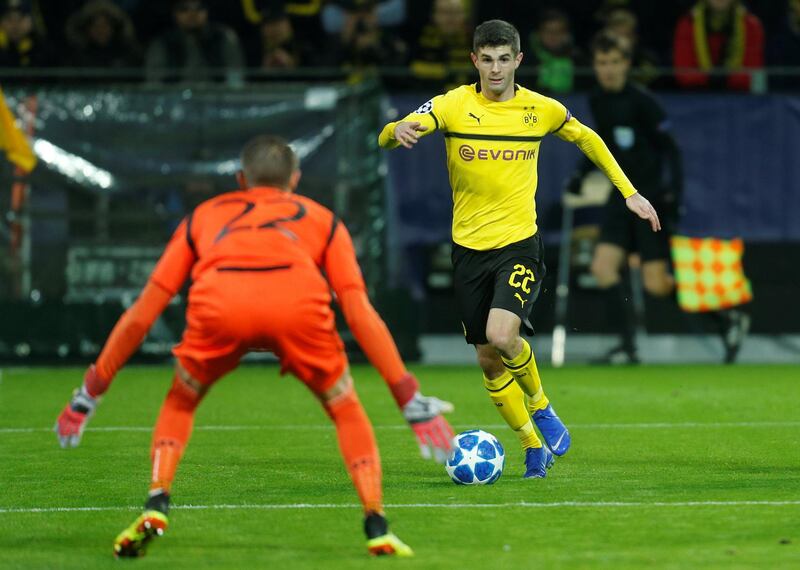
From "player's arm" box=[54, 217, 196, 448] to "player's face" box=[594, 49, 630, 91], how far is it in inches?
353

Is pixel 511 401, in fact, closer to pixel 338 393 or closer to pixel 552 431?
pixel 552 431

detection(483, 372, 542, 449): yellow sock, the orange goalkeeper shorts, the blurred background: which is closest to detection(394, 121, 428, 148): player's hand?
detection(483, 372, 542, 449): yellow sock

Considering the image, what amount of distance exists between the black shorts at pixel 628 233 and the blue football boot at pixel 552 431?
22.0ft

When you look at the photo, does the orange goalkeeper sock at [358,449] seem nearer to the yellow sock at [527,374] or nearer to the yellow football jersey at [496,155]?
the yellow sock at [527,374]

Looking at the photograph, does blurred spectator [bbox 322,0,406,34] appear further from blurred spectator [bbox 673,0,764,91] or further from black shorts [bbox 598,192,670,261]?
black shorts [bbox 598,192,670,261]

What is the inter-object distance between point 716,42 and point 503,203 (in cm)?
922

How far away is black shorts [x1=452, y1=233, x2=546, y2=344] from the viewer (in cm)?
841

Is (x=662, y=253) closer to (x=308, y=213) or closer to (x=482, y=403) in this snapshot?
(x=482, y=403)

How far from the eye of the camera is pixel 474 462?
8.05 metres

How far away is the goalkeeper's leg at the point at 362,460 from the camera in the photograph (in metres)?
5.96

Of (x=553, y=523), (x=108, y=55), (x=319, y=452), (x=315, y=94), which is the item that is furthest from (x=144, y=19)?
(x=553, y=523)

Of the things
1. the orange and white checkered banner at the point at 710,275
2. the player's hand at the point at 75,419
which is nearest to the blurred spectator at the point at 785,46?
the orange and white checkered banner at the point at 710,275

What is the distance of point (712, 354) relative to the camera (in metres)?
17.2

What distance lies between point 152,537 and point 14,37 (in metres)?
11.5
